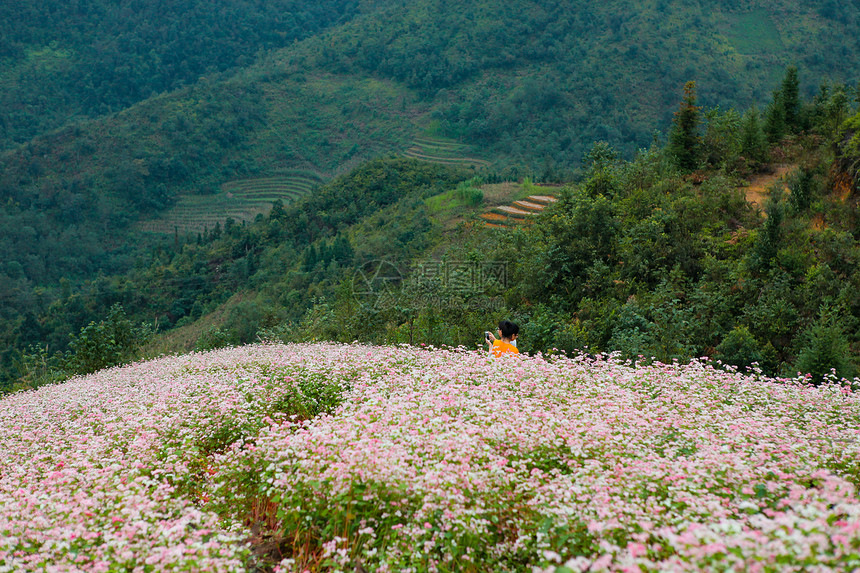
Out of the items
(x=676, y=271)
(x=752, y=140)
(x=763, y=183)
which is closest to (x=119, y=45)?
(x=752, y=140)

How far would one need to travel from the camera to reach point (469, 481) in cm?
389

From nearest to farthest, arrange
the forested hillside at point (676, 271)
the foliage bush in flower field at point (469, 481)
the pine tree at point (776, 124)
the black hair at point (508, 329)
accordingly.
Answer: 1. the foliage bush in flower field at point (469, 481)
2. the black hair at point (508, 329)
3. the forested hillside at point (676, 271)
4. the pine tree at point (776, 124)

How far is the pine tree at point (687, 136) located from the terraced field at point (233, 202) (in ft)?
266

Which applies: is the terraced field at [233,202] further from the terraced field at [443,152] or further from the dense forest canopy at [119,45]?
the dense forest canopy at [119,45]

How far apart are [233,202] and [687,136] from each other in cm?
9336

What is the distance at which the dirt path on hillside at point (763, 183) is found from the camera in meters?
14.3

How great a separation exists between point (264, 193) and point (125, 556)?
104 metres

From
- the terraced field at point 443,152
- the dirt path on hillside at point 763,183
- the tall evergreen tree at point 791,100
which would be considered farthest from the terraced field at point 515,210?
the terraced field at point 443,152

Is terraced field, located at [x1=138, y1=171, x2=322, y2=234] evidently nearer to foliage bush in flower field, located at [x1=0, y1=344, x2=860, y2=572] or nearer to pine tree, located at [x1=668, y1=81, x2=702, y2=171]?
pine tree, located at [x1=668, y1=81, x2=702, y2=171]

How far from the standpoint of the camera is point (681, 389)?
232 inches

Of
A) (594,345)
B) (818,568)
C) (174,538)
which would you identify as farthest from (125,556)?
(594,345)

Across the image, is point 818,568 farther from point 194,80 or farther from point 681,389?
point 194,80

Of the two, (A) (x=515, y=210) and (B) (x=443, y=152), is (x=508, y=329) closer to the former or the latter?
(A) (x=515, y=210)

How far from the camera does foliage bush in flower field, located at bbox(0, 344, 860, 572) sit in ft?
10.5
